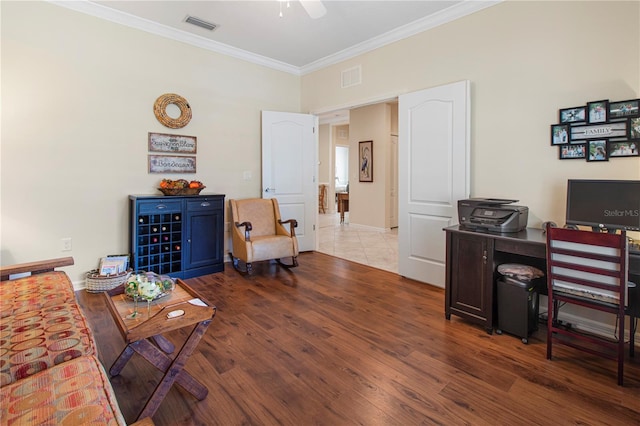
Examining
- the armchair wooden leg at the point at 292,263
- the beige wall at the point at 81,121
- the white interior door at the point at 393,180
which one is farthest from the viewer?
the white interior door at the point at 393,180

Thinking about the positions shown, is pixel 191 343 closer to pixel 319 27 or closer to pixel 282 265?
pixel 282 265

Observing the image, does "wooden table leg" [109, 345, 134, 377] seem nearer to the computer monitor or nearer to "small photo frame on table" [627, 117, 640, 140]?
the computer monitor

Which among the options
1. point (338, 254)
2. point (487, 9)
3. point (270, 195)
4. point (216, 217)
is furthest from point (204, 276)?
point (487, 9)

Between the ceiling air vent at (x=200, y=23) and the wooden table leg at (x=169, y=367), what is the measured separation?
347 centimetres

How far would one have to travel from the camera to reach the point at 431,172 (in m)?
3.56

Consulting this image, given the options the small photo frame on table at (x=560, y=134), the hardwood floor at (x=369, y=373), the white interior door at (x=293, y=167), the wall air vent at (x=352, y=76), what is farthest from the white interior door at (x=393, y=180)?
the small photo frame on table at (x=560, y=134)

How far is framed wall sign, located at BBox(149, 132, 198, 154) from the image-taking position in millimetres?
3926

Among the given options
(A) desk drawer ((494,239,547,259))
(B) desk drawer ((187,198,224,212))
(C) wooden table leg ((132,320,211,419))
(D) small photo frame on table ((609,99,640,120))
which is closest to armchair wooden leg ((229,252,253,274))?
(B) desk drawer ((187,198,224,212))

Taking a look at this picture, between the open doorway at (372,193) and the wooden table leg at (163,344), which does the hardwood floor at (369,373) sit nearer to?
the wooden table leg at (163,344)

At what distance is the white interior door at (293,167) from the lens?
16.0 ft

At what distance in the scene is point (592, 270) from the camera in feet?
6.48

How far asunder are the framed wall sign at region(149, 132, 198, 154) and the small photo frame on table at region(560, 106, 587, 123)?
12.9 ft

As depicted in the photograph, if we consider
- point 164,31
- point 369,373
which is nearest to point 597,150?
point 369,373

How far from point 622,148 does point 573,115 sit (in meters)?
0.43
